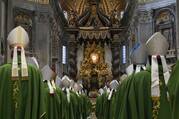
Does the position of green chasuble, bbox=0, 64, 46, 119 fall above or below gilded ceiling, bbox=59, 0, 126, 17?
below

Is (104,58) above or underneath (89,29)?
underneath

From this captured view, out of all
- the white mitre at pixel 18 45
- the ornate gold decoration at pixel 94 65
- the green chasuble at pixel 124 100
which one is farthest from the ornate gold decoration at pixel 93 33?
the green chasuble at pixel 124 100

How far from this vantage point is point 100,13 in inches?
1569

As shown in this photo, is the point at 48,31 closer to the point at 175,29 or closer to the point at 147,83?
the point at 175,29

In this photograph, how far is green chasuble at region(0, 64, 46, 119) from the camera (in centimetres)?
598

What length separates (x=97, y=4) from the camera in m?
39.9

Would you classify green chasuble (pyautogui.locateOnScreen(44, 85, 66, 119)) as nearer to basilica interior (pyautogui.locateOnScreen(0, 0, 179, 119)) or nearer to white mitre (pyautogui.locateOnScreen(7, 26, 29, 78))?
white mitre (pyautogui.locateOnScreen(7, 26, 29, 78))

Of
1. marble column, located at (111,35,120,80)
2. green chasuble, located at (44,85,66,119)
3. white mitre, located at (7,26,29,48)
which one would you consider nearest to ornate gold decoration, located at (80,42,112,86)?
marble column, located at (111,35,120,80)

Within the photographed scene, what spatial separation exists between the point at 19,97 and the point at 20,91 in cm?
8

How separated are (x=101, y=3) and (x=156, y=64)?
3572cm

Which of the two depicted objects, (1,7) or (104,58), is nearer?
(1,7)

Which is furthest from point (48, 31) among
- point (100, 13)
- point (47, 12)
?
point (100, 13)

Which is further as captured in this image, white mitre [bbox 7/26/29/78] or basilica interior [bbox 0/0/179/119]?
basilica interior [bbox 0/0/179/119]

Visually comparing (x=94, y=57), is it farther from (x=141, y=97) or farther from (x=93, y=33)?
(x=141, y=97)
